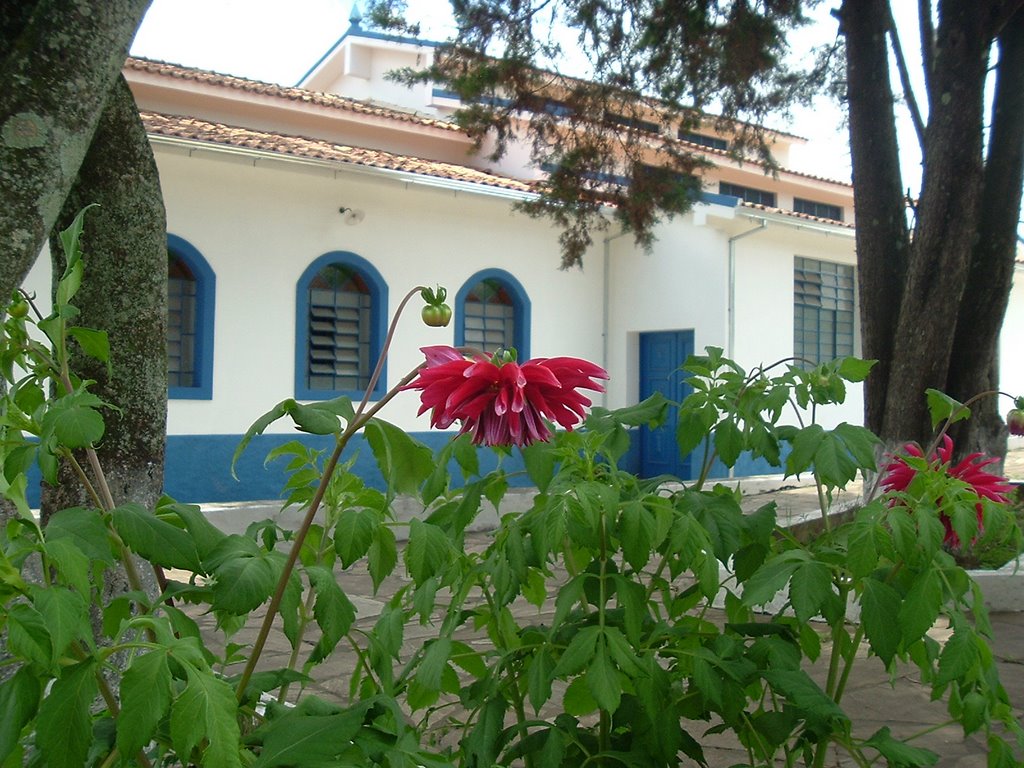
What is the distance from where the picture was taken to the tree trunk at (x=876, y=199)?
6.25m

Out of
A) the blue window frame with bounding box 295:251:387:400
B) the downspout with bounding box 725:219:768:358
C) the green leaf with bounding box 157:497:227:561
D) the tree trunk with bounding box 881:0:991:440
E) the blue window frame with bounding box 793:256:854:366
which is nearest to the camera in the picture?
the green leaf with bounding box 157:497:227:561

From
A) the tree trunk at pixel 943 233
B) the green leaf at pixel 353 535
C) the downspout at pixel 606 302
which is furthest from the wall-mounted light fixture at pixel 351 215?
the green leaf at pixel 353 535

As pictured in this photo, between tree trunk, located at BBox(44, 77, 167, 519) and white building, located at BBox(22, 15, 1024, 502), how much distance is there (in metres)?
5.16

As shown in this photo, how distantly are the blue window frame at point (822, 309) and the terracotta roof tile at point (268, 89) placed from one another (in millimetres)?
5072

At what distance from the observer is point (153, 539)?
A: 1.29 metres

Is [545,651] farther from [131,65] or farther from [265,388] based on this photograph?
[131,65]

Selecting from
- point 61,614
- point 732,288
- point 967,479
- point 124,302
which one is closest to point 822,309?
point 732,288

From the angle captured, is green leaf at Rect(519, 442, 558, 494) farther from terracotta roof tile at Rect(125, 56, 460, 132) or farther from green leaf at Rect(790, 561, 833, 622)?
terracotta roof tile at Rect(125, 56, 460, 132)

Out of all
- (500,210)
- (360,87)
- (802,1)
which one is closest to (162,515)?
(802,1)

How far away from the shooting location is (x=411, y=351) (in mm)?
11625

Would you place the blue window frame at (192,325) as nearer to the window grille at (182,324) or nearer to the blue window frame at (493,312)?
the window grille at (182,324)

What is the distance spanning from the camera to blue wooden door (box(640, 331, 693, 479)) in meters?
12.8

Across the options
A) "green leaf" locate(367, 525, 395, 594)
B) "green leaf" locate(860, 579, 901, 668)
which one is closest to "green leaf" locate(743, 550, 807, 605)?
"green leaf" locate(860, 579, 901, 668)

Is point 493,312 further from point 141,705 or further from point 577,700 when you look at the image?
point 141,705
